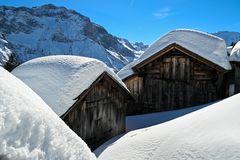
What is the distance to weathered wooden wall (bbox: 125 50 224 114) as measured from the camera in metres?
15.8

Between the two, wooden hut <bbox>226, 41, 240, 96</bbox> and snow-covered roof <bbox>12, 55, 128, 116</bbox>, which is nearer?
snow-covered roof <bbox>12, 55, 128, 116</bbox>

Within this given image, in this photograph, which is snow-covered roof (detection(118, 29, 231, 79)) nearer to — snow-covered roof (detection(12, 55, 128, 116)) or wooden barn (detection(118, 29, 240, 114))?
wooden barn (detection(118, 29, 240, 114))

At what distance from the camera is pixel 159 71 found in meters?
16.9

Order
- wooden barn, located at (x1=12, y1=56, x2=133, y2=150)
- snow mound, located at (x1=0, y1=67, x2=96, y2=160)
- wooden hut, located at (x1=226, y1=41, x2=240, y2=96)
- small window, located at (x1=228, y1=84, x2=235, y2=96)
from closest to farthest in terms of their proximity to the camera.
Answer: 1. snow mound, located at (x1=0, y1=67, x2=96, y2=160)
2. wooden barn, located at (x1=12, y1=56, x2=133, y2=150)
3. wooden hut, located at (x1=226, y1=41, x2=240, y2=96)
4. small window, located at (x1=228, y1=84, x2=235, y2=96)

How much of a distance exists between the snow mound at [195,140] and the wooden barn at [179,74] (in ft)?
24.4

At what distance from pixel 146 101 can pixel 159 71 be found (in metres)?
1.94

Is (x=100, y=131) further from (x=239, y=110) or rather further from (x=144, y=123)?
(x=239, y=110)

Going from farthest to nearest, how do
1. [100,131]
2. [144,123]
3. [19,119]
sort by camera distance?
[144,123] < [100,131] < [19,119]

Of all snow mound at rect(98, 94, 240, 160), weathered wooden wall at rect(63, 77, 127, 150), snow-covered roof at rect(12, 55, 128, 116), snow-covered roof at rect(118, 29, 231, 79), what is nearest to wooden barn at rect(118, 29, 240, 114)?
snow-covered roof at rect(118, 29, 231, 79)

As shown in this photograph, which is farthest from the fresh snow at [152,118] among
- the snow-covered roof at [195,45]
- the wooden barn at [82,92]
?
the snow-covered roof at [195,45]

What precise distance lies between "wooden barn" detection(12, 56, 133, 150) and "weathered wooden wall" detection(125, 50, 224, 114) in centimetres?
372

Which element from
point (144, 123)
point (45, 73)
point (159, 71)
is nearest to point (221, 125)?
point (45, 73)

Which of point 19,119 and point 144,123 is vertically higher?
point 19,119

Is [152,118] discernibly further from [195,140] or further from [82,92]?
[195,140]
